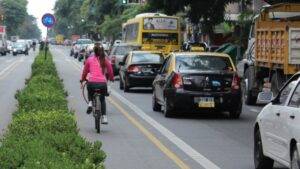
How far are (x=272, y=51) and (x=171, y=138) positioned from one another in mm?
6820

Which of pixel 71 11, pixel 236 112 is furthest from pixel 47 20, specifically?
pixel 71 11

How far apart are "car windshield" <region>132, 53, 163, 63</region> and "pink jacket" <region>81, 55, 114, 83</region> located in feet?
40.3

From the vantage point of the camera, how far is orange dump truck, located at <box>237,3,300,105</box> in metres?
19.2

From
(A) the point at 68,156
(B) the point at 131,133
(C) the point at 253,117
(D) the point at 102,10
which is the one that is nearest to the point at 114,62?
(C) the point at 253,117

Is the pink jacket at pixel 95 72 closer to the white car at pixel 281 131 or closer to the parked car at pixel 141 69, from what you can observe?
the white car at pixel 281 131

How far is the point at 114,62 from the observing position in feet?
119

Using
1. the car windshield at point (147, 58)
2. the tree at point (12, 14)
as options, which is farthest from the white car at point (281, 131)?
the tree at point (12, 14)

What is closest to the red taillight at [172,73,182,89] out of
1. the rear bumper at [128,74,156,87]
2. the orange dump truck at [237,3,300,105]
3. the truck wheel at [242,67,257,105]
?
the orange dump truck at [237,3,300,105]

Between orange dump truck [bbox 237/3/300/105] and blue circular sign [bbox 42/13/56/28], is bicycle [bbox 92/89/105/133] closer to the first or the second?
orange dump truck [bbox 237/3/300/105]

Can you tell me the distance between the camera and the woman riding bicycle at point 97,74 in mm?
15883

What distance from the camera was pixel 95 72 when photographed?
52.7 ft

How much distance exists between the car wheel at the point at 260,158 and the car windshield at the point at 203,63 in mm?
7735

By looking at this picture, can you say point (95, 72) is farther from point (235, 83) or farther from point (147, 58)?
point (147, 58)

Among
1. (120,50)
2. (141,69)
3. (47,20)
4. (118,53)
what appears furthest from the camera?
(120,50)
